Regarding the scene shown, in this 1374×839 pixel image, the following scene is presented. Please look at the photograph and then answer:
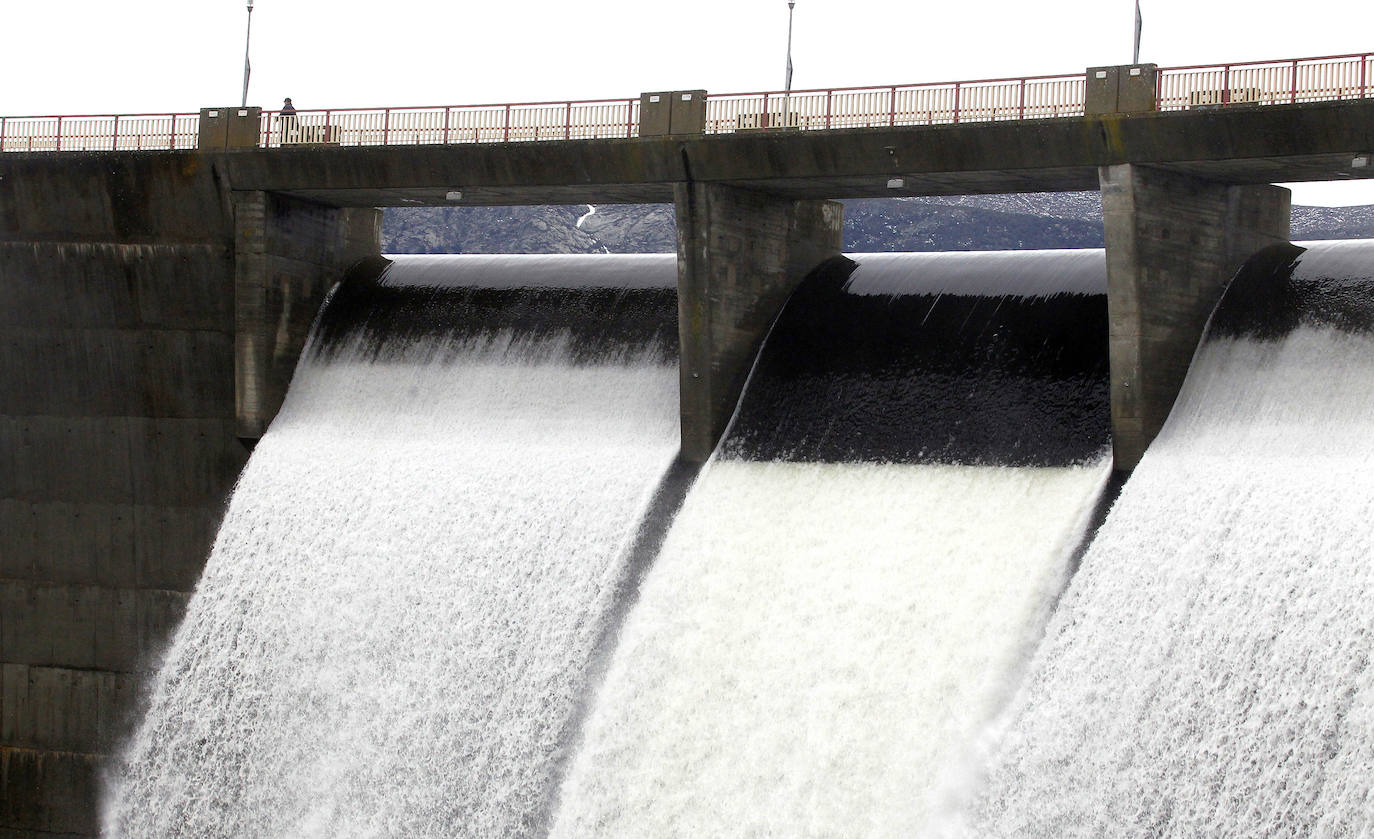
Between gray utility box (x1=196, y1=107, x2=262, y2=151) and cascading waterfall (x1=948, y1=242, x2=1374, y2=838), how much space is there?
19.3 metres

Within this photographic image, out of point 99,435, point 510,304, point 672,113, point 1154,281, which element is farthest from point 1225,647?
point 99,435

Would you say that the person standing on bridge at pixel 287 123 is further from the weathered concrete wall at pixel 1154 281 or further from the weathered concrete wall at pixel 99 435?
the weathered concrete wall at pixel 1154 281

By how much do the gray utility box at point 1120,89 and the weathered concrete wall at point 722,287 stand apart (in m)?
7.00

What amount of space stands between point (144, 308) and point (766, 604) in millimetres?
16452

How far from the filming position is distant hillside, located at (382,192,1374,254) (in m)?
158

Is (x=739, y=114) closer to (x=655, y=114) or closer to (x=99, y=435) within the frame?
(x=655, y=114)

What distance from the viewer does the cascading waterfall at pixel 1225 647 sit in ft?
67.9

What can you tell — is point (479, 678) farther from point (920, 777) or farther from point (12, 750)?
point (12, 750)

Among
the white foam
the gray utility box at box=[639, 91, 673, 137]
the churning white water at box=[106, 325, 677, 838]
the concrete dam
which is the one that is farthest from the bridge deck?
the white foam

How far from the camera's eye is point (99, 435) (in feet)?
122

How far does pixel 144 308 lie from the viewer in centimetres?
3688

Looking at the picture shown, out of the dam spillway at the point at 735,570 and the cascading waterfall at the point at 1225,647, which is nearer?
the cascading waterfall at the point at 1225,647

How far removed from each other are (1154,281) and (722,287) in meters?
8.06

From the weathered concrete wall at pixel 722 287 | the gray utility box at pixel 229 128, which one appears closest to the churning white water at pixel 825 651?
the weathered concrete wall at pixel 722 287
